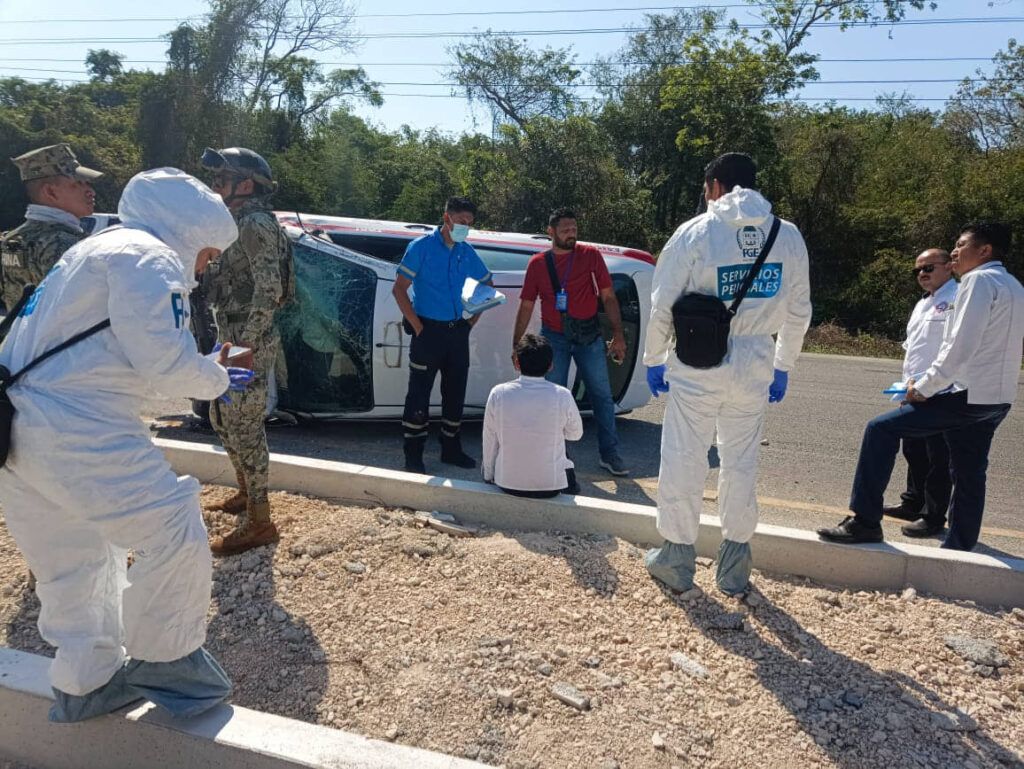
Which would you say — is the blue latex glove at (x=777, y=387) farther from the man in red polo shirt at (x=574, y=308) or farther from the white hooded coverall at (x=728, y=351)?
the man in red polo shirt at (x=574, y=308)

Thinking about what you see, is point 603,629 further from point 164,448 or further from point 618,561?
point 164,448

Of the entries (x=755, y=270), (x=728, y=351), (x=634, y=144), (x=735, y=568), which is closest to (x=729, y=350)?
(x=728, y=351)

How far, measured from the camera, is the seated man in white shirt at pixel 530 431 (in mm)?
4141

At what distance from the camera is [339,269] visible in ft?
19.8

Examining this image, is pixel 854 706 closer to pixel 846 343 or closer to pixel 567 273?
pixel 567 273

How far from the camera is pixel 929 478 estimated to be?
4.79m

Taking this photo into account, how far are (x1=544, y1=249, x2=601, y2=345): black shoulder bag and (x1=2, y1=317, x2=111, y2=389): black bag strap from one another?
Result: 369 centimetres

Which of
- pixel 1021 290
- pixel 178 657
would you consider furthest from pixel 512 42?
pixel 178 657

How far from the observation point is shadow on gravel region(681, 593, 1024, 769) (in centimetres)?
251

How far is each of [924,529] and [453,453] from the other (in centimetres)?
309

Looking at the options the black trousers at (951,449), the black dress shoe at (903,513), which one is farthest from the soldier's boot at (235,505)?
the black dress shoe at (903,513)

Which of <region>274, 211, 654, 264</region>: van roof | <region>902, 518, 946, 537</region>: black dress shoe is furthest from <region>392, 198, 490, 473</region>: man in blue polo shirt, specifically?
<region>902, 518, 946, 537</region>: black dress shoe

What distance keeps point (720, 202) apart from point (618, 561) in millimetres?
1713

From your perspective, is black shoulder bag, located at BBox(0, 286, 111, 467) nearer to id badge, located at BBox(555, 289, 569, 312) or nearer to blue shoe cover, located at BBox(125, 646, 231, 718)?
blue shoe cover, located at BBox(125, 646, 231, 718)
